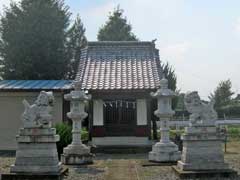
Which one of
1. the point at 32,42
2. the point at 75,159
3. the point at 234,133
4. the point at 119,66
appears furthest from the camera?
the point at 32,42

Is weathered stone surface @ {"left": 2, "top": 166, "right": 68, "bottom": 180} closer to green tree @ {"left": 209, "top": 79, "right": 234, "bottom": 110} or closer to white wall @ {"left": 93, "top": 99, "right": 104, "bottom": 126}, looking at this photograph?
white wall @ {"left": 93, "top": 99, "right": 104, "bottom": 126}

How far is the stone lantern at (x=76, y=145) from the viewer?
45.7 ft

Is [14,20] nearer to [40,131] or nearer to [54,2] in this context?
[54,2]

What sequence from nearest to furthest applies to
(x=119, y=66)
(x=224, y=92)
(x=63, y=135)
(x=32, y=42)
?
(x=63, y=135)
(x=119, y=66)
(x=32, y=42)
(x=224, y=92)

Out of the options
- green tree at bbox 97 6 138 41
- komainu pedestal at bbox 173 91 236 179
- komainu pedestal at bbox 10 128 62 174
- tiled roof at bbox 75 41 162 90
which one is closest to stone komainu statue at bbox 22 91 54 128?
komainu pedestal at bbox 10 128 62 174

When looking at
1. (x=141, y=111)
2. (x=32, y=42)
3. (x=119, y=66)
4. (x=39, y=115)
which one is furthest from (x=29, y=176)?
(x=32, y=42)

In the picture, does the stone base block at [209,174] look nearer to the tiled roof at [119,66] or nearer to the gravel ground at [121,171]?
the gravel ground at [121,171]

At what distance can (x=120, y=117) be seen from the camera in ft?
63.6

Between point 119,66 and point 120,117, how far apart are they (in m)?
3.38

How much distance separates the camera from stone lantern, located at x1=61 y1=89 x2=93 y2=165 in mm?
13930

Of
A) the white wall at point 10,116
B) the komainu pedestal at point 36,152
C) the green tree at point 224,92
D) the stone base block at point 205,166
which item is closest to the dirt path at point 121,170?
the stone base block at point 205,166

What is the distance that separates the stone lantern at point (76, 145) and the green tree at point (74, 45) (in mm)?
16817

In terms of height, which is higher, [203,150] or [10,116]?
[10,116]

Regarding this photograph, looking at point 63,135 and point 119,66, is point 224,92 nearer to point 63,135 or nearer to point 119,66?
point 119,66
